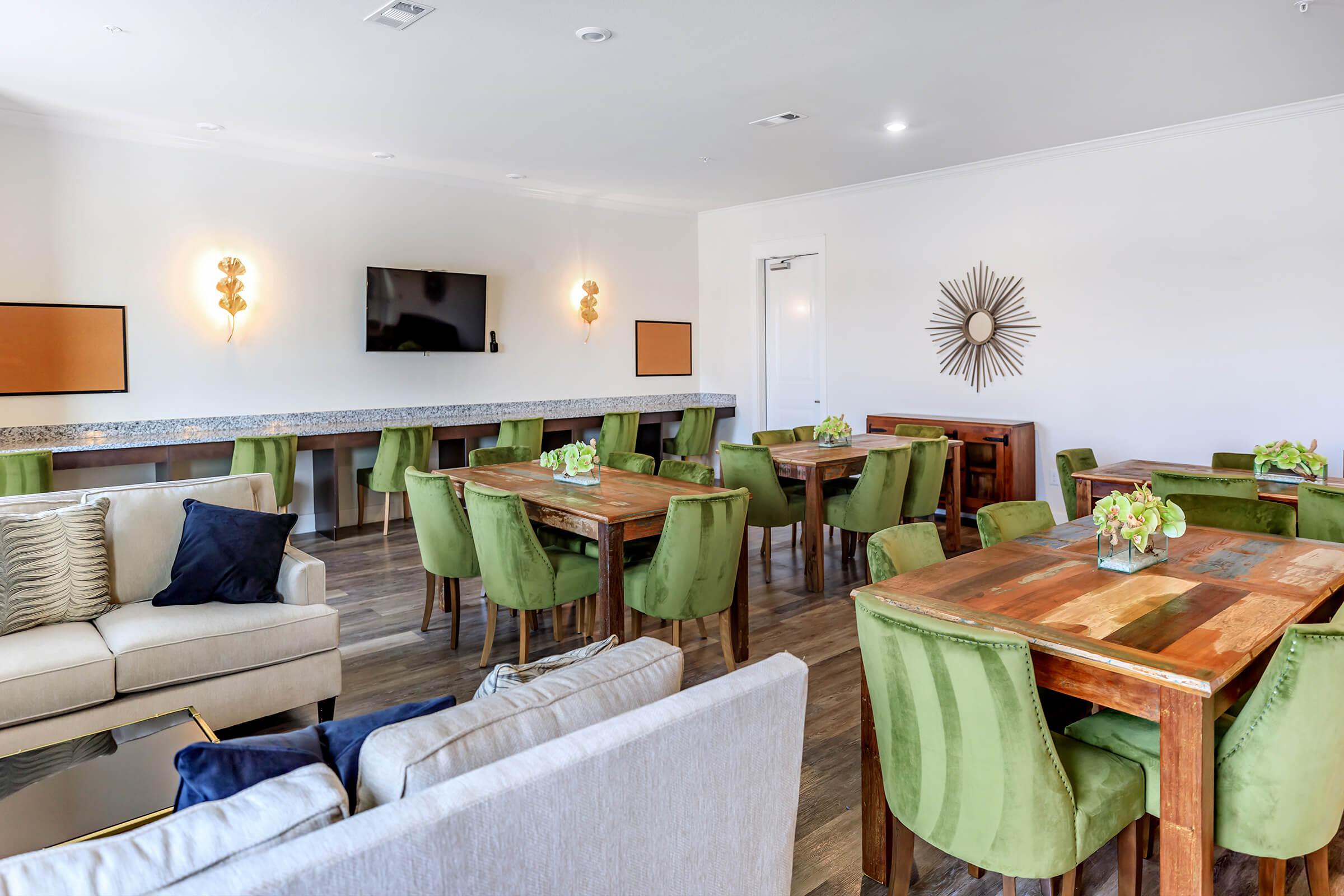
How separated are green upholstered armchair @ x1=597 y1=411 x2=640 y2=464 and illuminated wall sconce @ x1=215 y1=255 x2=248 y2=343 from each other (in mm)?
2929

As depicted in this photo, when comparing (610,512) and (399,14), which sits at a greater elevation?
(399,14)

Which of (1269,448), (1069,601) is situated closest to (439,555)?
(1069,601)

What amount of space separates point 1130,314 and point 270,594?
5.75 m

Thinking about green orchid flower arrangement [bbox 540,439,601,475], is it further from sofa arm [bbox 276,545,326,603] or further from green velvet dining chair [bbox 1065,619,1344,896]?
green velvet dining chair [bbox 1065,619,1344,896]

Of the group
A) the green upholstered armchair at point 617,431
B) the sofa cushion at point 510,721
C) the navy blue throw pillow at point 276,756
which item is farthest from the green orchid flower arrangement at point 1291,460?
the green upholstered armchair at point 617,431

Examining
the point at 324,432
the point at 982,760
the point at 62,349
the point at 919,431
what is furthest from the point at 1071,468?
the point at 62,349

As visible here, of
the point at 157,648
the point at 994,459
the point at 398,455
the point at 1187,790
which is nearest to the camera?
the point at 1187,790

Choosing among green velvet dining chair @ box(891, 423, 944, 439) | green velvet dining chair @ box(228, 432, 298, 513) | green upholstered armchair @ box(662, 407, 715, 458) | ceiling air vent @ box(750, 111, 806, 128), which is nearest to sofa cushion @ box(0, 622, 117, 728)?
green velvet dining chair @ box(228, 432, 298, 513)

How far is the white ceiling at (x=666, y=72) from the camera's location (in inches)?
144

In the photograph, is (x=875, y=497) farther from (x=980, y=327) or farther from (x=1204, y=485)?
(x=980, y=327)

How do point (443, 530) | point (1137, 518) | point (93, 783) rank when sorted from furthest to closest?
point (443, 530), point (1137, 518), point (93, 783)

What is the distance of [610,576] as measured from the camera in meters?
3.27

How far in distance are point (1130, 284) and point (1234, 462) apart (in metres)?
1.86

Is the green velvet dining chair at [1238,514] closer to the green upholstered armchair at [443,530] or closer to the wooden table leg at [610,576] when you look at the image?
the wooden table leg at [610,576]
